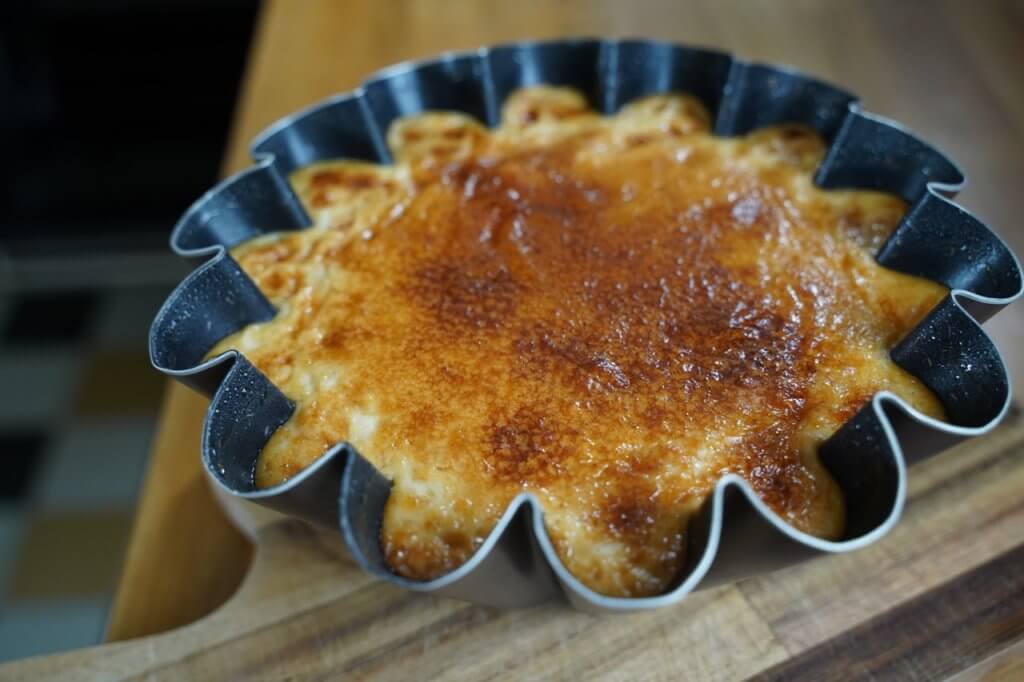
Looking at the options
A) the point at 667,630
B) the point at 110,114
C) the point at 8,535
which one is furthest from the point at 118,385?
the point at 667,630

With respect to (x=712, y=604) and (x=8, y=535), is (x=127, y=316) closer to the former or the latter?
(x=8, y=535)

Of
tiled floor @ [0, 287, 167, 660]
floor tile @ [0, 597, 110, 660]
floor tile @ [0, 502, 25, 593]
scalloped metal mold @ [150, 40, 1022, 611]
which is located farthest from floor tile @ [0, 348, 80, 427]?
scalloped metal mold @ [150, 40, 1022, 611]

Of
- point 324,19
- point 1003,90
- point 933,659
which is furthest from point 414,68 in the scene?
point 1003,90

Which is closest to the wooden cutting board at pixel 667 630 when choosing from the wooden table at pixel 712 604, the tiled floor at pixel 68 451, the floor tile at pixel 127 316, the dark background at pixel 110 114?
the wooden table at pixel 712 604

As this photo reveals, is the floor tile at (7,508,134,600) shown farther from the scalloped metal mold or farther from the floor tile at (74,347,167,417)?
the scalloped metal mold

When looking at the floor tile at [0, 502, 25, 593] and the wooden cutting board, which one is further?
the floor tile at [0, 502, 25, 593]

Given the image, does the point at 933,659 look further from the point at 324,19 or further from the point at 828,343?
the point at 324,19

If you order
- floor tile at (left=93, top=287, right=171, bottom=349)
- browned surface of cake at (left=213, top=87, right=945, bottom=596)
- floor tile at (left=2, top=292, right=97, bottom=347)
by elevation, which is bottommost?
floor tile at (left=2, top=292, right=97, bottom=347)
